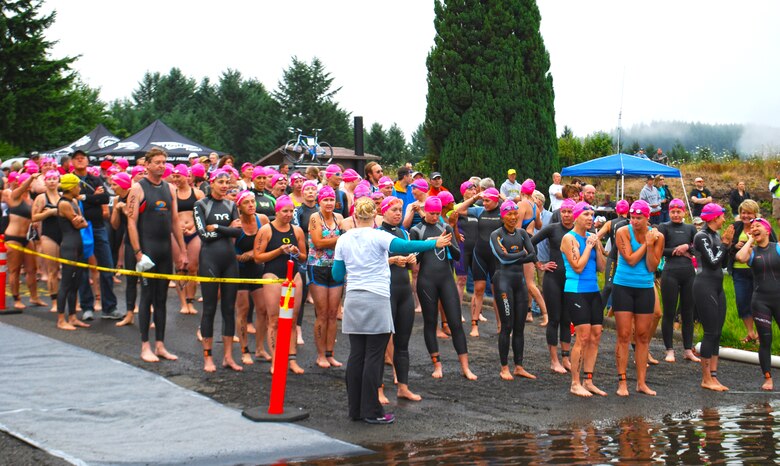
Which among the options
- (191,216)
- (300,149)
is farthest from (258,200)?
(300,149)

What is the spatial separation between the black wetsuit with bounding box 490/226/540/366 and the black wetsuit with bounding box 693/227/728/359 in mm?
1938

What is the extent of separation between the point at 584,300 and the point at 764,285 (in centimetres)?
231

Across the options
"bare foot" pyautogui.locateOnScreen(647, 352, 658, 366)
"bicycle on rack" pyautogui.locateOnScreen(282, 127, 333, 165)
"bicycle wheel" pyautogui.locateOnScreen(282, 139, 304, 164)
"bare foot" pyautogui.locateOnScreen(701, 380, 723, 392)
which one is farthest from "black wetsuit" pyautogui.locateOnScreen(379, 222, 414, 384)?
"bicycle wheel" pyautogui.locateOnScreen(282, 139, 304, 164)

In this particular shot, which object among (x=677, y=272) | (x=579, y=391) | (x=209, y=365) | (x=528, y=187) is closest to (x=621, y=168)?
(x=528, y=187)

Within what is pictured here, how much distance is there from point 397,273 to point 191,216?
392 centimetres

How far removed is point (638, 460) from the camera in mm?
6848

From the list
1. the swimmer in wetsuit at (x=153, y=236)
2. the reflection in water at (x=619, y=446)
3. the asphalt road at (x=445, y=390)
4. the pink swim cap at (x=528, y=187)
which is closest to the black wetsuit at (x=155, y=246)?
the swimmer in wetsuit at (x=153, y=236)

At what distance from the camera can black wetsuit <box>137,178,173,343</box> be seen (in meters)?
10.1

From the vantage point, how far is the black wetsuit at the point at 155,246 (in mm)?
10094

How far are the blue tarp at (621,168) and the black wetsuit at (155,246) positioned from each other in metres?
14.8

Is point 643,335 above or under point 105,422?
above

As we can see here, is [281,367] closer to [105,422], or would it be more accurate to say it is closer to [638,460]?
[105,422]

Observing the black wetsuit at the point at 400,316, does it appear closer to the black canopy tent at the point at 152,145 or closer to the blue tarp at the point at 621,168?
the blue tarp at the point at 621,168

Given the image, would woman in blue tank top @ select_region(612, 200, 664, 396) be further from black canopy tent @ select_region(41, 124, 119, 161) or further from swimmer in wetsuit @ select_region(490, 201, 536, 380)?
black canopy tent @ select_region(41, 124, 119, 161)
